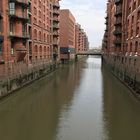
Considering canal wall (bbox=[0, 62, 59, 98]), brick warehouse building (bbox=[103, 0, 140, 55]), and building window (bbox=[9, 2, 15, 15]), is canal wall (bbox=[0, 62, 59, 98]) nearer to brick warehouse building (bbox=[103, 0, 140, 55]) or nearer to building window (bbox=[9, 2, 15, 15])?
building window (bbox=[9, 2, 15, 15])

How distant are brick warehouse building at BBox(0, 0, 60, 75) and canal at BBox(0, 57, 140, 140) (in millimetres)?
5858

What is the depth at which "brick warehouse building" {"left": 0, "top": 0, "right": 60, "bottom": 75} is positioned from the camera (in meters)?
28.8

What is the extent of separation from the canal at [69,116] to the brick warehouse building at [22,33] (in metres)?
5.86

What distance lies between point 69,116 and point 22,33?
66.0 feet

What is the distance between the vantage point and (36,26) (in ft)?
151

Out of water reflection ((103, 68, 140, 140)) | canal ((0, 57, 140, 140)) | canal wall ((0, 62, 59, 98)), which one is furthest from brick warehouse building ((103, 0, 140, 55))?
canal wall ((0, 62, 59, 98))

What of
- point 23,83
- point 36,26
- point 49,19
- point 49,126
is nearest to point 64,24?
point 49,19

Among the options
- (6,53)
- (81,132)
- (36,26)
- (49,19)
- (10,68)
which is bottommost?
(81,132)

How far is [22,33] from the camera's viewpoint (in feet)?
113

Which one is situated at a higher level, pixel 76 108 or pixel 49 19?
pixel 49 19

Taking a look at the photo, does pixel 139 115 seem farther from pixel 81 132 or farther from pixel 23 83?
pixel 23 83

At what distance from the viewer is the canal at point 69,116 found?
49.8 feet

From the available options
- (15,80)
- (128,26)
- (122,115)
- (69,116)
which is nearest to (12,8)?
(15,80)

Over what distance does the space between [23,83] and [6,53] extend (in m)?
5.07
